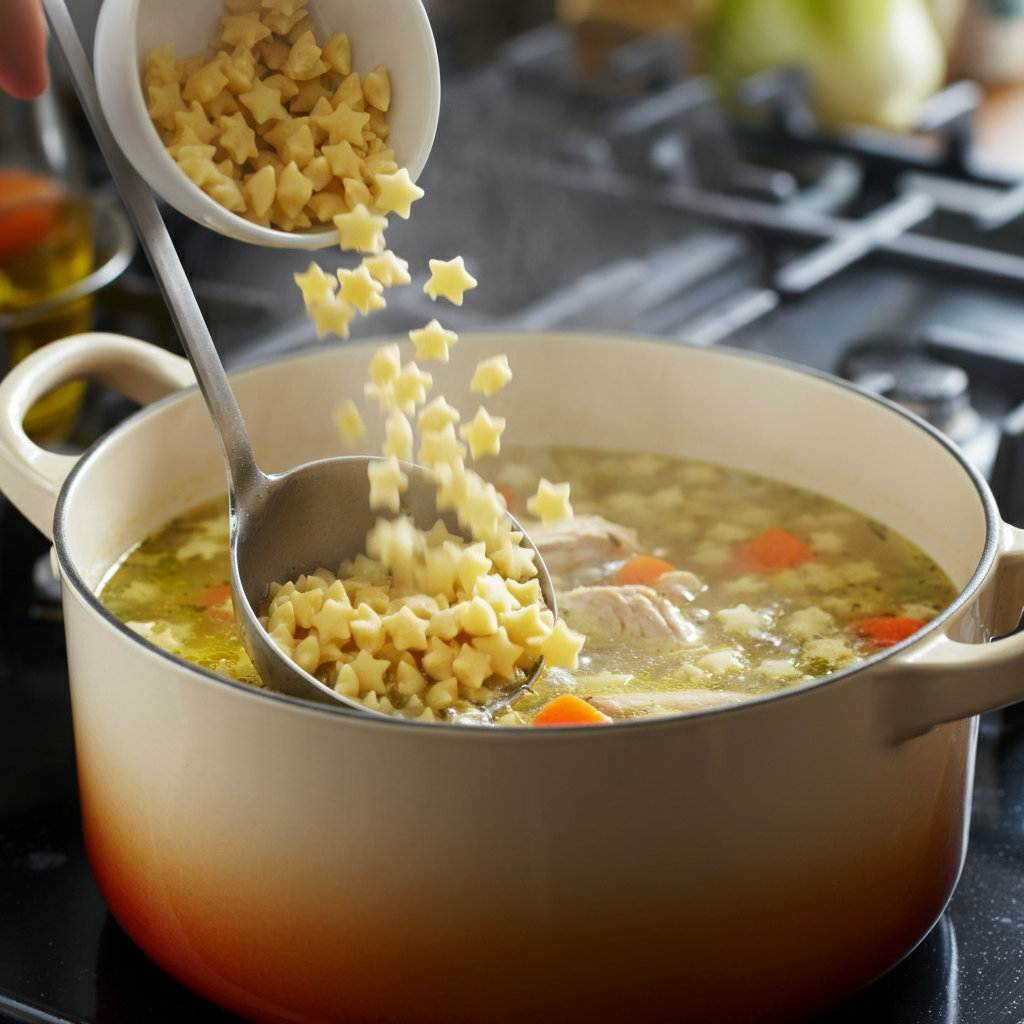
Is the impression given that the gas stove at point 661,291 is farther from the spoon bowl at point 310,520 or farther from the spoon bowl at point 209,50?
the spoon bowl at point 209,50

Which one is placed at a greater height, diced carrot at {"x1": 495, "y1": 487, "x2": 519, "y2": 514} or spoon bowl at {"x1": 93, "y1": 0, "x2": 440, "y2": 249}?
spoon bowl at {"x1": 93, "y1": 0, "x2": 440, "y2": 249}

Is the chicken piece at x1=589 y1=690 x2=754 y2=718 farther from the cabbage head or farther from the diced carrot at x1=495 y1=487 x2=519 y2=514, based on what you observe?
the cabbage head

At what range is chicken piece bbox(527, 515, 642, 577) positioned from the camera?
3.78ft

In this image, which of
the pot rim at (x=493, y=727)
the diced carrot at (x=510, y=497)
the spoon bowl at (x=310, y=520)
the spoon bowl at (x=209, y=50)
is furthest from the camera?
the diced carrot at (x=510, y=497)

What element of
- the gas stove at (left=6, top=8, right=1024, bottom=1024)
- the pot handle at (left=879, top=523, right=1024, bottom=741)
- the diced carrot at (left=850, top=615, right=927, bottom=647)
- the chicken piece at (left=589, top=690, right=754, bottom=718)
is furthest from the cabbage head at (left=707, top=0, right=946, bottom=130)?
the pot handle at (left=879, top=523, right=1024, bottom=741)

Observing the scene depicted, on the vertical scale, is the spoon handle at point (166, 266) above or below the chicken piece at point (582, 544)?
above

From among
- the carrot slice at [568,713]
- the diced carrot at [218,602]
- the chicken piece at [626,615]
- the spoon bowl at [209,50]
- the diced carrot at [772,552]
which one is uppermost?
the spoon bowl at [209,50]

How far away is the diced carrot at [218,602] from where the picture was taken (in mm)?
1074

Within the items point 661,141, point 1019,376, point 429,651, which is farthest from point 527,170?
point 429,651

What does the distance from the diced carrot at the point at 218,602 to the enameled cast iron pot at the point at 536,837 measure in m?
0.25

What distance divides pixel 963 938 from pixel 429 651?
1.22ft

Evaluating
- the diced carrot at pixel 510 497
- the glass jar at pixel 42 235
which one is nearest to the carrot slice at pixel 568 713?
the diced carrot at pixel 510 497

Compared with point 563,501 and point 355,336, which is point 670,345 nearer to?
point 563,501

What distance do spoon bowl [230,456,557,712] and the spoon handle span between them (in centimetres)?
2
